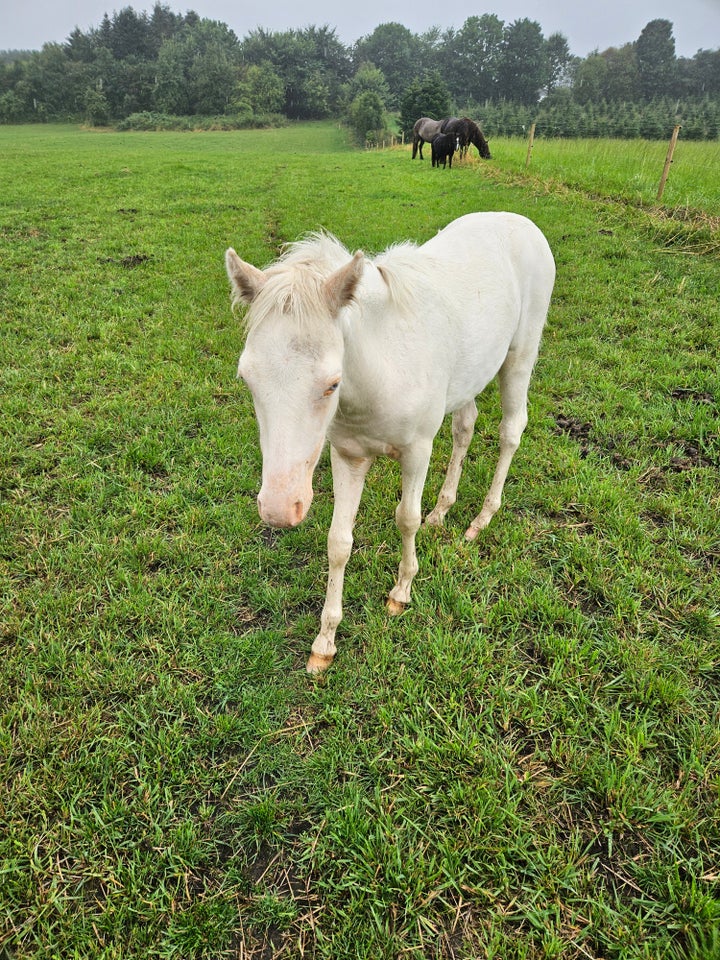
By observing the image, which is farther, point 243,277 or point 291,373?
point 243,277

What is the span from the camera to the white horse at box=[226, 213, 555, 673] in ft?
5.36

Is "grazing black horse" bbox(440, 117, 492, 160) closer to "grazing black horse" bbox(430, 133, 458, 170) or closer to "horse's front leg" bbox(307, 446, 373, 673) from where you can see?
"grazing black horse" bbox(430, 133, 458, 170)

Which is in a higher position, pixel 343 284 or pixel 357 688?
pixel 343 284

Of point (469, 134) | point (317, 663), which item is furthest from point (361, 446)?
point (469, 134)

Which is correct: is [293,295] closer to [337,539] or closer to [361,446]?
[361,446]

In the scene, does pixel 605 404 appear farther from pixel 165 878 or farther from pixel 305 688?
pixel 165 878

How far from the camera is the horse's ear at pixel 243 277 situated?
1.72 metres

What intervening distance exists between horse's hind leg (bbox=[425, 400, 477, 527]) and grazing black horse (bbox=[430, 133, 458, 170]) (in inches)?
803

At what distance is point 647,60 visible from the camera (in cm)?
8006

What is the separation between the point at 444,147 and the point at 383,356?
21921mm

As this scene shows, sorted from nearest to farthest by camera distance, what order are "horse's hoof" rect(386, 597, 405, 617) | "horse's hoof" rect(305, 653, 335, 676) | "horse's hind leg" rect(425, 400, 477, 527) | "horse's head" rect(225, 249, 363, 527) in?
"horse's head" rect(225, 249, 363, 527) < "horse's hoof" rect(305, 653, 335, 676) < "horse's hoof" rect(386, 597, 405, 617) < "horse's hind leg" rect(425, 400, 477, 527)

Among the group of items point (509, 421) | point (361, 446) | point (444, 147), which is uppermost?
point (444, 147)

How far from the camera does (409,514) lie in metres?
2.72

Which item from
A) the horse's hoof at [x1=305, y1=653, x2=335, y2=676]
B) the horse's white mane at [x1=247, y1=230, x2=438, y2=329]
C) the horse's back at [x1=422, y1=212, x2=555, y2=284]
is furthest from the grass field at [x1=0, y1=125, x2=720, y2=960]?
the horse's white mane at [x1=247, y1=230, x2=438, y2=329]
